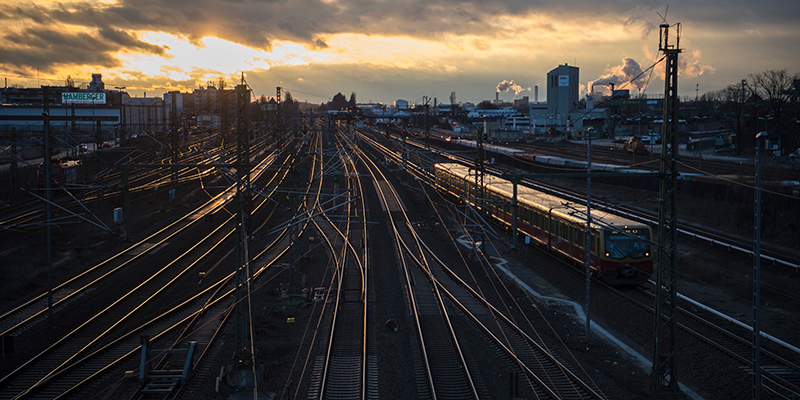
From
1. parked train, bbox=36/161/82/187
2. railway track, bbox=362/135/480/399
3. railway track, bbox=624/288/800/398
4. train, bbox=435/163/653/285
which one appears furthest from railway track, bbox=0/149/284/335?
railway track, bbox=624/288/800/398

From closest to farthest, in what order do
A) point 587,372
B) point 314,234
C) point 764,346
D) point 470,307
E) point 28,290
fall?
point 587,372 → point 764,346 → point 470,307 → point 28,290 → point 314,234

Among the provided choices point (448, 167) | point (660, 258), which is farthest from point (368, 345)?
point (448, 167)

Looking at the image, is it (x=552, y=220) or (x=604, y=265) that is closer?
(x=604, y=265)

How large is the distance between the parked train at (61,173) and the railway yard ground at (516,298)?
8409 millimetres

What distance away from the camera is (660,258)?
43.1 feet

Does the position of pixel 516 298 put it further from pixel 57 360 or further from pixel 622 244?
pixel 57 360

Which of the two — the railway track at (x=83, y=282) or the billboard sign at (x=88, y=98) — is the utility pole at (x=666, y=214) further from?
the billboard sign at (x=88, y=98)

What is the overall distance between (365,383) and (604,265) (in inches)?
461

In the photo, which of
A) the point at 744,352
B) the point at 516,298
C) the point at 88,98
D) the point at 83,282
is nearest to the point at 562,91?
the point at 88,98

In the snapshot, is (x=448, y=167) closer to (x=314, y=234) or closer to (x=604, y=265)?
(x=314, y=234)

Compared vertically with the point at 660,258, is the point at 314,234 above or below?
below

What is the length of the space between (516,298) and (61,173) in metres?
36.7

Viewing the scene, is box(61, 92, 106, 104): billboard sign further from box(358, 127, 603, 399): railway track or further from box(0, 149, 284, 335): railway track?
box(358, 127, 603, 399): railway track

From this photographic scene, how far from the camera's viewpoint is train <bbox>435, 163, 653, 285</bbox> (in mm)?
21172
